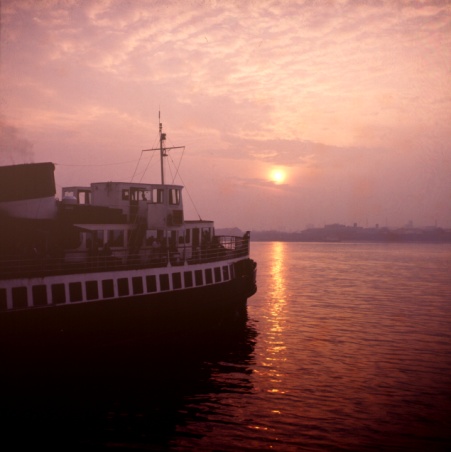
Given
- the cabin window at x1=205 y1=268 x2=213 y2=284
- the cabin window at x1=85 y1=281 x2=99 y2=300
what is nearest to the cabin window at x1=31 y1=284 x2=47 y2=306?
the cabin window at x1=85 y1=281 x2=99 y2=300

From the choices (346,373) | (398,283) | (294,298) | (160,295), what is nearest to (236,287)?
(160,295)

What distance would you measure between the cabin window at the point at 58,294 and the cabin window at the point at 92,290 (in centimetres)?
141

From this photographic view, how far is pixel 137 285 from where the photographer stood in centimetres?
2834

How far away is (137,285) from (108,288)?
2035 mm

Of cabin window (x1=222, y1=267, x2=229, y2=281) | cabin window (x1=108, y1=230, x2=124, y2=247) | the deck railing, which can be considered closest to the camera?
the deck railing

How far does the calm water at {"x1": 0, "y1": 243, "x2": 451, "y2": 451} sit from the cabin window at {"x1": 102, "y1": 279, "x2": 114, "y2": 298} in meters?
3.60

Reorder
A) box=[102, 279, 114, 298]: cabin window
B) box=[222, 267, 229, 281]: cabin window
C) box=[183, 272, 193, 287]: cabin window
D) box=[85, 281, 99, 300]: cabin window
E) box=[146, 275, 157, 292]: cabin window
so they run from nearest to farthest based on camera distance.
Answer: box=[85, 281, 99, 300]: cabin window < box=[102, 279, 114, 298]: cabin window < box=[146, 275, 157, 292]: cabin window < box=[183, 272, 193, 287]: cabin window < box=[222, 267, 229, 281]: cabin window

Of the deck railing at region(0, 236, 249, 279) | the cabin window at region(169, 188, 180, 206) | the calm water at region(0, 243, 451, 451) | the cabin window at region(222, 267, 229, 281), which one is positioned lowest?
the calm water at region(0, 243, 451, 451)

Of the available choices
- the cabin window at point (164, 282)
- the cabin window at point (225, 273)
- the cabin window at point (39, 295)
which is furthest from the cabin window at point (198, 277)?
the cabin window at point (39, 295)

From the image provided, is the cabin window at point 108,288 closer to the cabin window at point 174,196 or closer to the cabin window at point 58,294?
the cabin window at point 58,294

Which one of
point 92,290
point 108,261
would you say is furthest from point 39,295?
point 108,261

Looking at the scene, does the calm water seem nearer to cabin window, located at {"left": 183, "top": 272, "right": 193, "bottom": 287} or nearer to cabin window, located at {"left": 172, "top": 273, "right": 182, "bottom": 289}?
cabin window, located at {"left": 172, "top": 273, "right": 182, "bottom": 289}

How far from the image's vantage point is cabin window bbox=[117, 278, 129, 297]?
2745 cm

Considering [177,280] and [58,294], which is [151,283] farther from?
[58,294]
